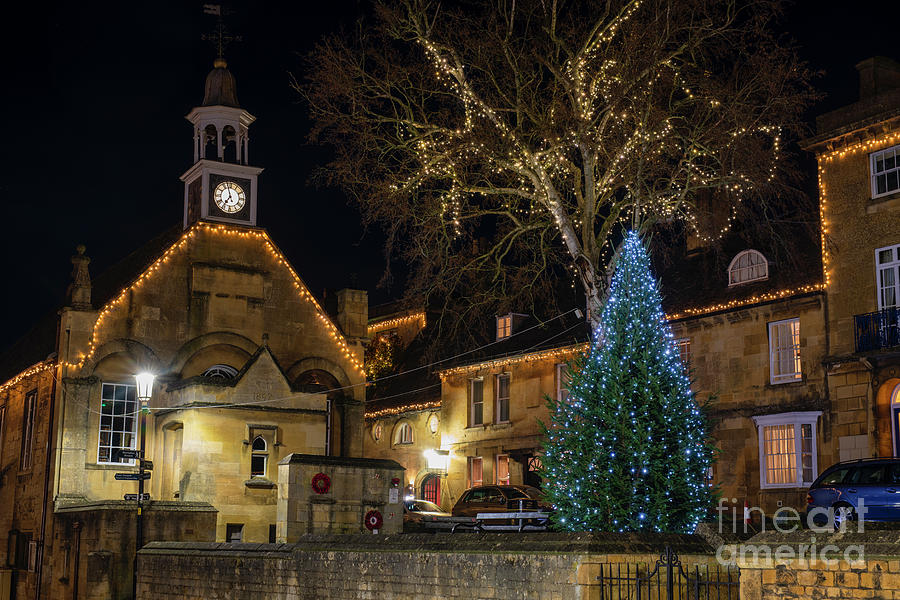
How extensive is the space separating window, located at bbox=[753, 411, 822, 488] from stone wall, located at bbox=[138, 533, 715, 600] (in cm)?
1527

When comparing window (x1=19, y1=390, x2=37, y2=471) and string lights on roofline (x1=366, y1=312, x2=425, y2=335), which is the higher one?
string lights on roofline (x1=366, y1=312, x2=425, y2=335)

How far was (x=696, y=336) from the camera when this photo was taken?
33.3 metres

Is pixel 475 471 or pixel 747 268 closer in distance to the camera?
pixel 747 268

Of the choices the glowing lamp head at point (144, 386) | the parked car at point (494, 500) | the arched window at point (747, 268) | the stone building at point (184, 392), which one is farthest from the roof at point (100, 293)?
Result: the arched window at point (747, 268)

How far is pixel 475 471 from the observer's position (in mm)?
41938

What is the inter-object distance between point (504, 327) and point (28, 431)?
1738 cm

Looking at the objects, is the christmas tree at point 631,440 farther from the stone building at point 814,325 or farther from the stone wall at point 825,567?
the stone building at point 814,325

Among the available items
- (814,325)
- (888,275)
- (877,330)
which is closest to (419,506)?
(814,325)

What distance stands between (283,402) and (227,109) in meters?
11.5

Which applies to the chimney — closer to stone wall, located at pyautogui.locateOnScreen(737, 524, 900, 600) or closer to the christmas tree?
the christmas tree

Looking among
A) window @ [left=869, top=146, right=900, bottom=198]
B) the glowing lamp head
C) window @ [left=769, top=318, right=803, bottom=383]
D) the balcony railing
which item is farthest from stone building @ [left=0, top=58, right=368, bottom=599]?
window @ [left=869, top=146, right=900, bottom=198]

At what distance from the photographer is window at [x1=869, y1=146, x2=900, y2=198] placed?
28062mm

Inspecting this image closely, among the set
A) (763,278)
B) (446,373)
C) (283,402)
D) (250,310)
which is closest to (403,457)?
(446,373)

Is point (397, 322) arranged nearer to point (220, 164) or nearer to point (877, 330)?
point (220, 164)
